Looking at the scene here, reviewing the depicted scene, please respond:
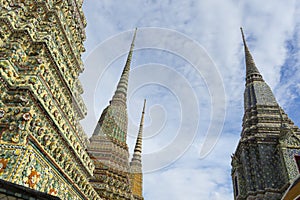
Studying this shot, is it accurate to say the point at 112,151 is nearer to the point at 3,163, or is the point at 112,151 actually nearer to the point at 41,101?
the point at 41,101

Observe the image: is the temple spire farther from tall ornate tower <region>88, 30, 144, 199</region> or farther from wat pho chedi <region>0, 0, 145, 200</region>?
wat pho chedi <region>0, 0, 145, 200</region>

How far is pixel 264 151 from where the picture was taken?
20984 millimetres

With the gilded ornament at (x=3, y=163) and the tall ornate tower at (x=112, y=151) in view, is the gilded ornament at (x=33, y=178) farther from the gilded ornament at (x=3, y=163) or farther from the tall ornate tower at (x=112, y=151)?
the tall ornate tower at (x=112, y=151)

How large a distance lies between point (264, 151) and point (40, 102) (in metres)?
19.3

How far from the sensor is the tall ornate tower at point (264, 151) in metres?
19.0

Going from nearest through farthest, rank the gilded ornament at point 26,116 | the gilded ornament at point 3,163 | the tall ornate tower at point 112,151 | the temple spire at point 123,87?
1. the gilded ornament at point 3,163
2. the gilded ornament at point 26,116
3. the tall ornate tower at point 112,151
4. the temple spire at point 123,87

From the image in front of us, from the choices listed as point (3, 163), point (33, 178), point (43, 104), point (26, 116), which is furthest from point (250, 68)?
point (3, 163)

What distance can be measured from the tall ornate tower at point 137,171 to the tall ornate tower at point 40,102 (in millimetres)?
22145

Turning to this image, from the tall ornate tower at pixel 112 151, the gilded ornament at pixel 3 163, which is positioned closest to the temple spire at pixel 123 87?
the tall ornate tower at pixel 112 151

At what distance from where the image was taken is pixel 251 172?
2070cm

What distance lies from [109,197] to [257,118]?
14877mm

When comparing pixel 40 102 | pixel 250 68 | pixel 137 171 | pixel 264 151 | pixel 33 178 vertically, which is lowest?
pixel 33 178

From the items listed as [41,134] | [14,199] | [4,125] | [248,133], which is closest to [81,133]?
[41,134]

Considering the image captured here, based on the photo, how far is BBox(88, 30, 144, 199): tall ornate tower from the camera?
1705 centimetres
